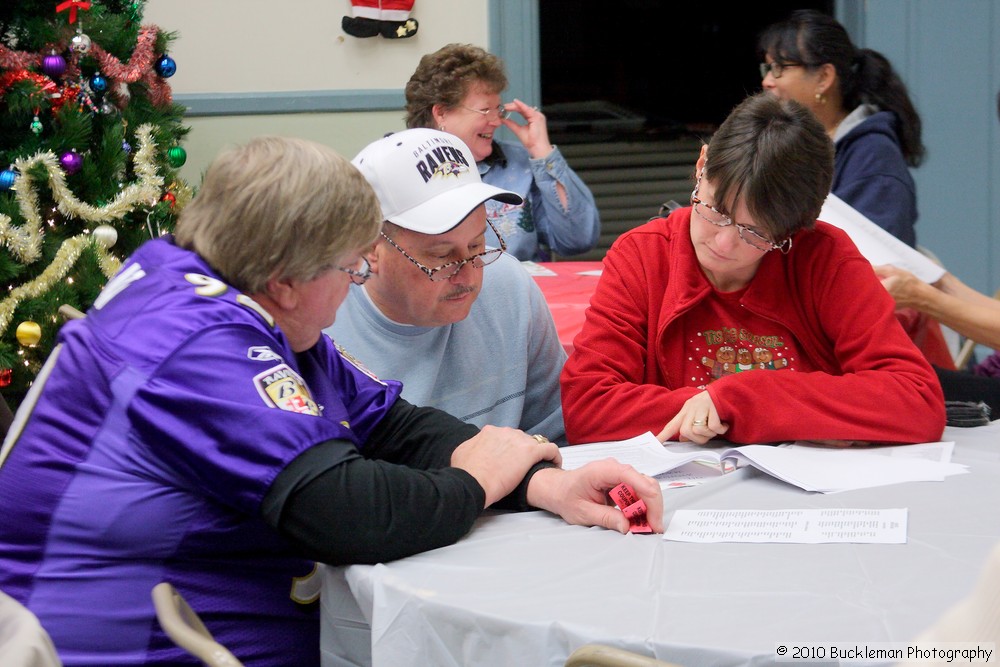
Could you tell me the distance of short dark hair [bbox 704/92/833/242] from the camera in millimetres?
1872

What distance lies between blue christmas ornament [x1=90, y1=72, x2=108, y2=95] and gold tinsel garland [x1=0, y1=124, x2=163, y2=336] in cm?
34

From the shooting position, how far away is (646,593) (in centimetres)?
116

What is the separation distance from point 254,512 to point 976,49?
459cm

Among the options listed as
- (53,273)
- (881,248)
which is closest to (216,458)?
(881,248)

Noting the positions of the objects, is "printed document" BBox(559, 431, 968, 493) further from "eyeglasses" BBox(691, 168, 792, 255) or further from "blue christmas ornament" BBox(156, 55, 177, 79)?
"blue christmas ornament" BBox(156, 55, 177, 79)

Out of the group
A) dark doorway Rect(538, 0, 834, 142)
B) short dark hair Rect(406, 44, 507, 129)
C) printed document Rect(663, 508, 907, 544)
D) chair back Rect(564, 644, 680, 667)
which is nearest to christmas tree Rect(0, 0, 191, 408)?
short dark hair Rect(406, 44, 507, 129)

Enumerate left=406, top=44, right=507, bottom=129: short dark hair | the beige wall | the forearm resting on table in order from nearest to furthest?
the forearm resting on table → left=406, top=44, right=507, bottom=129: short dark hair → the beige wall

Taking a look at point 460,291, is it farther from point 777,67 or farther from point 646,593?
point 777,67

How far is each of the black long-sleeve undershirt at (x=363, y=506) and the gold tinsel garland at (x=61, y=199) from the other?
2.41 meters

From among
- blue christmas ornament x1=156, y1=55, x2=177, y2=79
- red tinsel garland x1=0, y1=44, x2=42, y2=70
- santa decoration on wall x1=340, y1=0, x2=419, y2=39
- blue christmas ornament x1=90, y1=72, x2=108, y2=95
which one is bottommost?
blue christmas ornament x1=90, y1=72, x2=108, y2=95

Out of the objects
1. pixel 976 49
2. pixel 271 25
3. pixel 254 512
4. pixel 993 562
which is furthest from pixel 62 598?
pixel 976 49

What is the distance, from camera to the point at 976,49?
4.77 meters

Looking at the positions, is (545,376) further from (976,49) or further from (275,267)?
(976,49)

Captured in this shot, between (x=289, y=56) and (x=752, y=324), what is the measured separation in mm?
3089
